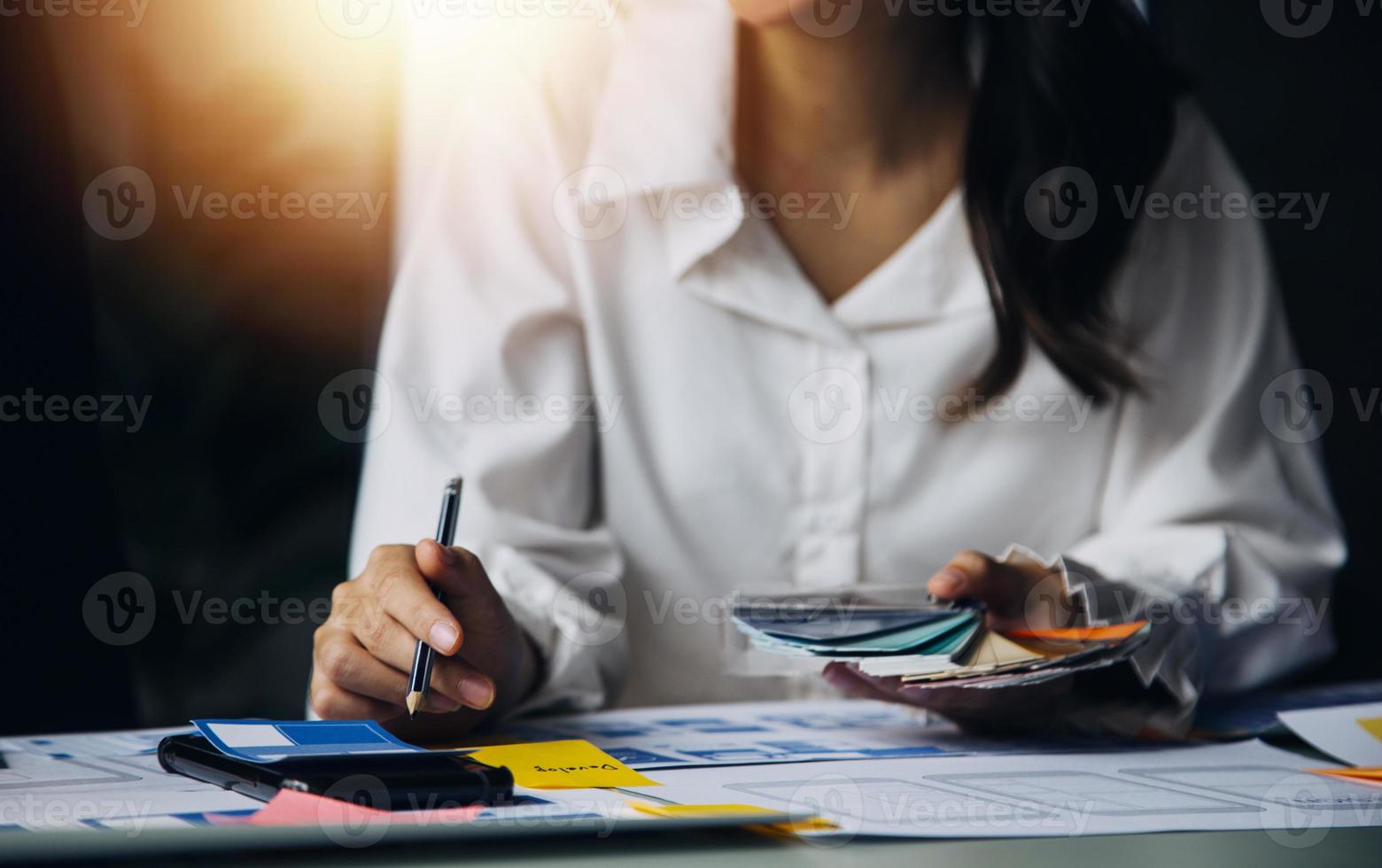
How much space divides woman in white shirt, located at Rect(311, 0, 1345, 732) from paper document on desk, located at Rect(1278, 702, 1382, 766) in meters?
0.23

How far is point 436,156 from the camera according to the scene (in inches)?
54.7

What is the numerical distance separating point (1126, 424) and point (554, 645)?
680mm

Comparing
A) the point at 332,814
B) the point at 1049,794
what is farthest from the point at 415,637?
the point at 1049,794

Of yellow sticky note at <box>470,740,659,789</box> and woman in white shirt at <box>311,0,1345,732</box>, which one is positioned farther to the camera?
woman in white shirt at <box>311,0,1345,732</box>

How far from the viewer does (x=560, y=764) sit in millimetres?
652

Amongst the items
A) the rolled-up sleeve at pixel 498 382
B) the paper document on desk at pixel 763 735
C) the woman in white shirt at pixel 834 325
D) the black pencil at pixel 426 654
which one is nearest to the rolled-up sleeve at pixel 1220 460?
the woman in white shirt at pixel 834 325

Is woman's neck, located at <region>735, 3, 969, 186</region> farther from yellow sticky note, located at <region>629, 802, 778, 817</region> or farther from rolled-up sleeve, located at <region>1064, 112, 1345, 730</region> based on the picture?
yellow sticky note, located at <region>629, 802, 778, 817</region>

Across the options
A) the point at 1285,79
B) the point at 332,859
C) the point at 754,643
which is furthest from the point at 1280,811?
the point at 1285,79

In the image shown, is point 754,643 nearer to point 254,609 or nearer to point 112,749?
point 112,749

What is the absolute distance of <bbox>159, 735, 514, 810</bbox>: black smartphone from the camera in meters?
0.51

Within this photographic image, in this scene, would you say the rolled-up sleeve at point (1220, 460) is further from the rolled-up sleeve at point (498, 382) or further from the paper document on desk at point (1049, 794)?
the rolled-up sleeve at point (498, 382)

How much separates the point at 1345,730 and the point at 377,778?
0.66 m

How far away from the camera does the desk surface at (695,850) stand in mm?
422

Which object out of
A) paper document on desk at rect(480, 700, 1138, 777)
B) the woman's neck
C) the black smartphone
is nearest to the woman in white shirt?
the woman's neck
